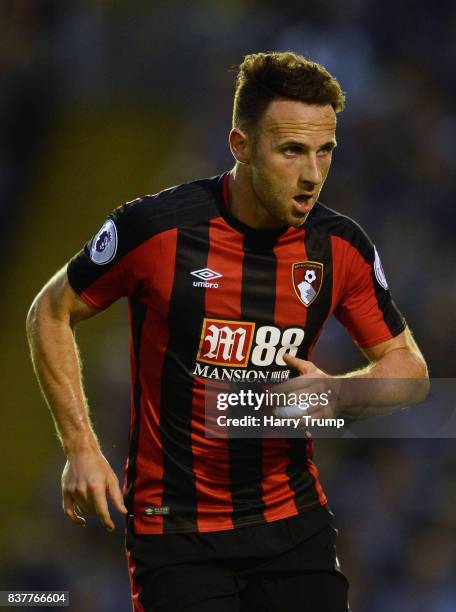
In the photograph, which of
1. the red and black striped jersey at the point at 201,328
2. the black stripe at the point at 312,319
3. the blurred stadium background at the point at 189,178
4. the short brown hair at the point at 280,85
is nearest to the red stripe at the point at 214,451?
the red and black striped jersey at the point at 201,328

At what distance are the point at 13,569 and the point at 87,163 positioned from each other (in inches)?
119

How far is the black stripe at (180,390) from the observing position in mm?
3023

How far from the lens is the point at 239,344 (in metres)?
3.03

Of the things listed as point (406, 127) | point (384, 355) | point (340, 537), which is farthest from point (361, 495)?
point (384, 355)

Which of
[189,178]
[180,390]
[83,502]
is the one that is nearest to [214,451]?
[180,390]

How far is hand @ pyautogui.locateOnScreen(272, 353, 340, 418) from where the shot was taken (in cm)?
284

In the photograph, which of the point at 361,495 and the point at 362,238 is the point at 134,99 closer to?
the point at 361,495

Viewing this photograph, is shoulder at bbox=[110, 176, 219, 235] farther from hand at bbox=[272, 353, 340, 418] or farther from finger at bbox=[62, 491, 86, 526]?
finger at bbox=[62, 491, 86, 526]

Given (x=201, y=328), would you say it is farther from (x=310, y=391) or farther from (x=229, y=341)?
(x=310, y=391)

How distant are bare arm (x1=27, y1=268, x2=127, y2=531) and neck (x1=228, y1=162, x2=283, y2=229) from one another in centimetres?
56

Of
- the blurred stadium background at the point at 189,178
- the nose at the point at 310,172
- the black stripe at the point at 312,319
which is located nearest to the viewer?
the nose at the point at 310,172

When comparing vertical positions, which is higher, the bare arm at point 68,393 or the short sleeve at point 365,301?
the short sleeve at point 365,301

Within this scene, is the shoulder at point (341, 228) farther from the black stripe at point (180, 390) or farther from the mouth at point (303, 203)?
the black stripe at point (180, 390)

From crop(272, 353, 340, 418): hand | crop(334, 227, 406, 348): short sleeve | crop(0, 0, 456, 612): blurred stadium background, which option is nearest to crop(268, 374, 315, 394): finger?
crop(272, 353, 340, 418): hand
